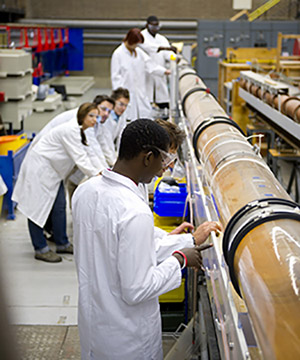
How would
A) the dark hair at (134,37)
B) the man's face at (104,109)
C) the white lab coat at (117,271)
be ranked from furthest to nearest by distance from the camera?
the dark hair at (134,37), the man's face at (104,109), the white lab coat at (117,271)

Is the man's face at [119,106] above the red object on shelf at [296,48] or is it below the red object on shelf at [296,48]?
below

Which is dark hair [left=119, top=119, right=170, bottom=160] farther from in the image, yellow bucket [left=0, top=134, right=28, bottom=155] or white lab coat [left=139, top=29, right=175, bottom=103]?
white lab coat [left=139, top=29, right=175, bottom=103]

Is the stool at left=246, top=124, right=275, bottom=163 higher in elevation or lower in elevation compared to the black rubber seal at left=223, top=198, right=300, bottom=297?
lower

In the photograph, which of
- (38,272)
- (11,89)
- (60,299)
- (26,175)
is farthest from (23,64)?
(60,299)

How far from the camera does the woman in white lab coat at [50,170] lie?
3.80 m

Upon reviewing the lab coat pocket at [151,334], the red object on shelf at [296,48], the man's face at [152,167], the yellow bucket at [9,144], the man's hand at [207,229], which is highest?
the red object on shelf at [296,48]

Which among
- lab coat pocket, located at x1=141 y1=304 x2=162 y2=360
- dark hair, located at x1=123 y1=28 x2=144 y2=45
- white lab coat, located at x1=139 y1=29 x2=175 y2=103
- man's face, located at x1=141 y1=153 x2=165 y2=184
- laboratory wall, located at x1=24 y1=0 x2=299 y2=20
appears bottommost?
lab coat pocket, located at x1=141 y1=304 x2=162 y2=360

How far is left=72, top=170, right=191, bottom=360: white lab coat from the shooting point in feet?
5.00

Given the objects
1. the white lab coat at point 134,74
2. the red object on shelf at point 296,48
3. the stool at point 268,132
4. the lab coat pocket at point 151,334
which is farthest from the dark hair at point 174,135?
the red object on shelf at point 296,48

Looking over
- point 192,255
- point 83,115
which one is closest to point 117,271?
point 192,255

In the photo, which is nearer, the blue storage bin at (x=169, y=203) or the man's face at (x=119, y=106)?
the blue storage bin at (x=169, y=203)

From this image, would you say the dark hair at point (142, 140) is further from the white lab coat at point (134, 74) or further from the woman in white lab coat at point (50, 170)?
the white lab coat at point (134, 74)

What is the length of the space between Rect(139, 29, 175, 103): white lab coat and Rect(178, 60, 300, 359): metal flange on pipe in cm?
481

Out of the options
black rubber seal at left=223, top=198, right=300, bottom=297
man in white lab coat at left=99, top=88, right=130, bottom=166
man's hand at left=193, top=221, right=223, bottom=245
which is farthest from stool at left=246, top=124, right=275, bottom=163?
black rubber seal at left=223, top=198, right=300, bottom=297
